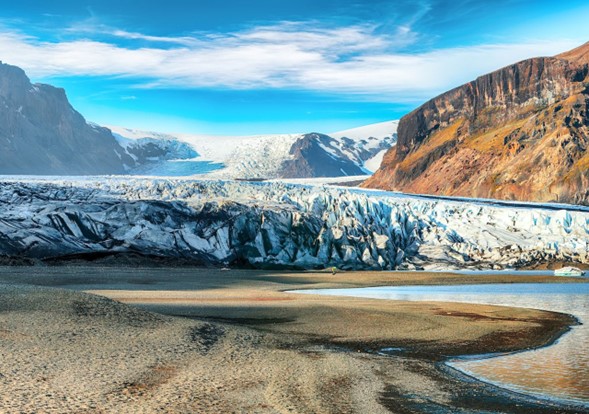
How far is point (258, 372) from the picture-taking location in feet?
36.3

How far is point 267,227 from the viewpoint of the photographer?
47.2 meters

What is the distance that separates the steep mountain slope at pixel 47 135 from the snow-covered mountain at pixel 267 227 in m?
122

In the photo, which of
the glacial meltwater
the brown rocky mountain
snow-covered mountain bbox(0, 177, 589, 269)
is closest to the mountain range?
the brown rocky mountain

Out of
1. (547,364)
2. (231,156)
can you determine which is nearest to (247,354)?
(547,364)

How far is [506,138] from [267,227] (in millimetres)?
70782

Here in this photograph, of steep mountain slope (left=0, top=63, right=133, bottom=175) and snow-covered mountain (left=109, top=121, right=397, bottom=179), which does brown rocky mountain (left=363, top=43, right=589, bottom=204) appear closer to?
snow-covered mountain (left=109, top=121, right=397, bottom=179)

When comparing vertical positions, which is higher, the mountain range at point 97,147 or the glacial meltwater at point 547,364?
the mountain range at point 97,147

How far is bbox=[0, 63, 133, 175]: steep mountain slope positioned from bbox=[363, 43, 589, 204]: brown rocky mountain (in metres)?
76.5

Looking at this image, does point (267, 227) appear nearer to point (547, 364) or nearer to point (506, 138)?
point (547, 364)

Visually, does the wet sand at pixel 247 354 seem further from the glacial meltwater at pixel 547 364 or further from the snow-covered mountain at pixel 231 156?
the snow-covered mountain at pixel 231 156

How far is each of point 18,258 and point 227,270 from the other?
1212 cm

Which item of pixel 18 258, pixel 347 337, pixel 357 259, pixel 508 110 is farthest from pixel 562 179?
pixel 347 337

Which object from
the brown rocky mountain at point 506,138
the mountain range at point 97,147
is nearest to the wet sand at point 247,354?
the brown rocky mountain at point 506,138

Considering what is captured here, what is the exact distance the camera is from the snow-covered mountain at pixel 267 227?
43.4m
